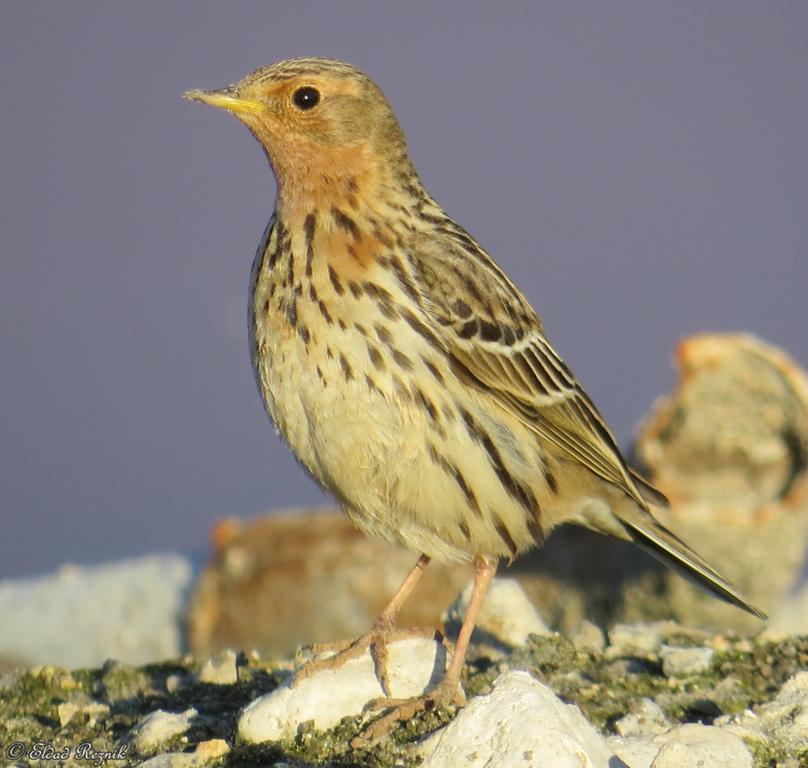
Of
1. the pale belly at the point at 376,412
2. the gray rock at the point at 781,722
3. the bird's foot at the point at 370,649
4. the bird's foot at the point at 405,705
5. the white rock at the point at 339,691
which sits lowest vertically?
the gray rock at the point at 781,722

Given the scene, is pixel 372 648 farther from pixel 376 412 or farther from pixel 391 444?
pixel 376 412

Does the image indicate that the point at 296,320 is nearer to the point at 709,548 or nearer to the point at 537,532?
the point at 537,532

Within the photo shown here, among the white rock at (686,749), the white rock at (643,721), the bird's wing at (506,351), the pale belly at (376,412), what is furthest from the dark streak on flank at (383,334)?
the white rock at (686,749)

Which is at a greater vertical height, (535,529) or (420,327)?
(420,327)

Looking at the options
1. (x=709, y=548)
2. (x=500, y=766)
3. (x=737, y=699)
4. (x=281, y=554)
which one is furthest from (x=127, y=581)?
(x=500, y=766)

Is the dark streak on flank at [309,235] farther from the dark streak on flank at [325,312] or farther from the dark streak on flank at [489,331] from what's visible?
the dark streak on flank at [489,331]

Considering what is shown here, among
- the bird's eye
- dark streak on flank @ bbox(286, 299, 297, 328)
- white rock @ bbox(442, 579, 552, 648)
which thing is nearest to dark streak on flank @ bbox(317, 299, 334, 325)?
dark streak on flank @ bbox(286, 299, 297, 328)

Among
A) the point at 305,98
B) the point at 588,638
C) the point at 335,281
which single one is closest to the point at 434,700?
the point at 588,638
